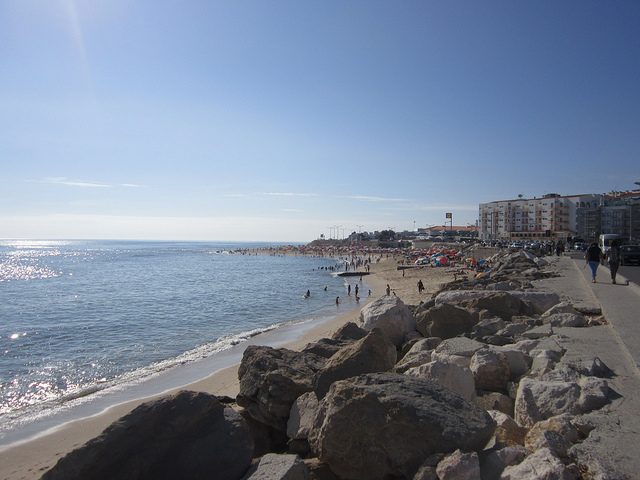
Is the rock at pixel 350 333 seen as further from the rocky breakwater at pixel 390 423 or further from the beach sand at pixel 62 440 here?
the beach sand at pixel 62 440

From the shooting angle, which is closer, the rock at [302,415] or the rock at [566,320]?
the rock at [302,415]

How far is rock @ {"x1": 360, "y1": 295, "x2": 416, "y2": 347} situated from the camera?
8398 mm

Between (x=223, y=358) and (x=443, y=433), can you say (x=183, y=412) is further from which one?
(x=223, y=358)

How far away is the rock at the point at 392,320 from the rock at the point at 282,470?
15.1 feet

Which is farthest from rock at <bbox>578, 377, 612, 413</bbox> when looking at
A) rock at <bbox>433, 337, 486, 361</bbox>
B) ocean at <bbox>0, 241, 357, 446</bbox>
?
ocean at <bbox>0, 241, 357, 446</bbox>

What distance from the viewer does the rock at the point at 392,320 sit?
840 centimetres

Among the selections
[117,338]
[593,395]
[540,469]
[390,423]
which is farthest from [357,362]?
[117,338]

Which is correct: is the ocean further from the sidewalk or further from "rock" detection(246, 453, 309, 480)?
the sidewalk

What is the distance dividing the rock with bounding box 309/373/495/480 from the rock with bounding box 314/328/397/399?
967mm

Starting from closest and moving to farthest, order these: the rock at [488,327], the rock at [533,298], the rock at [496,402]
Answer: the rock at [496,402]
the rock at [488,327]
the rock at [533,298]

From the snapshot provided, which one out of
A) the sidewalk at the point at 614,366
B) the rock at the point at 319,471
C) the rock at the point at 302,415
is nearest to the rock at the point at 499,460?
the sidewalk at the point at 614,366

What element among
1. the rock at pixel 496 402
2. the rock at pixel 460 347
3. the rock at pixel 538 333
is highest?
the rock at pixel 538 333

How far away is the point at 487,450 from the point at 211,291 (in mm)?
36225

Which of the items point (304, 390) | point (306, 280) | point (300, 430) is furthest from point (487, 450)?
point (306, 280)
